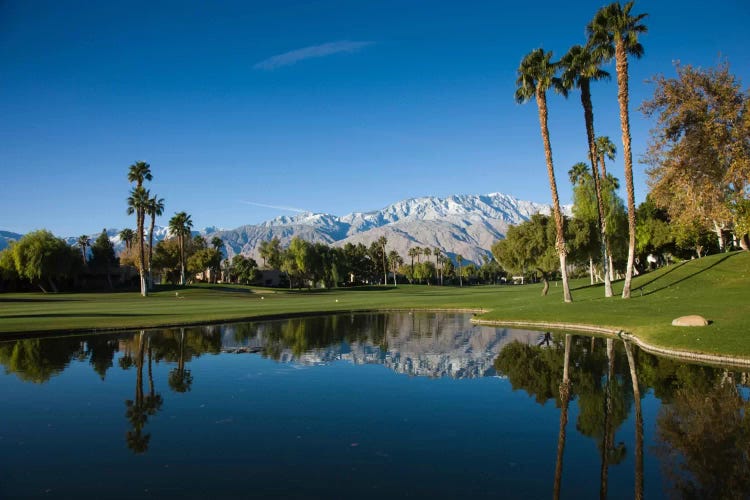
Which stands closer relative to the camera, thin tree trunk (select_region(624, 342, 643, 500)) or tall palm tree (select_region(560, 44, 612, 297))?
thin tree trunk (select_region(624, 342, 643, 500))

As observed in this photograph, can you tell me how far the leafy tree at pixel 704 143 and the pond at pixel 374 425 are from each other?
38.4 ft

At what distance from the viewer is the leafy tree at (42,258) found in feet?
297

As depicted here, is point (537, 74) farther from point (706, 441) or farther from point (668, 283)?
point (706, 441)

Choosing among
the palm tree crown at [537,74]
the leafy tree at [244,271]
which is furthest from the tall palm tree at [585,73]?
the leafy tree at [244,271]

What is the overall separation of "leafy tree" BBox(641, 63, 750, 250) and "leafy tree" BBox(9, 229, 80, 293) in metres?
94.6

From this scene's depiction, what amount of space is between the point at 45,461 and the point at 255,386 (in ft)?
25.8

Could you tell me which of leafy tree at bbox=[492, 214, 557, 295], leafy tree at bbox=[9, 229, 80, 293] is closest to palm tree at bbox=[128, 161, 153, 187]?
leafy tree at bbox=[9, 229, 80, 293]

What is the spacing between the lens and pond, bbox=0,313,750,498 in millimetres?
9945

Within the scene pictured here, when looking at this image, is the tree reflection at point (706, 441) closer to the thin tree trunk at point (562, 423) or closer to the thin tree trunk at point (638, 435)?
the thin tree trunk at point (638, 435)

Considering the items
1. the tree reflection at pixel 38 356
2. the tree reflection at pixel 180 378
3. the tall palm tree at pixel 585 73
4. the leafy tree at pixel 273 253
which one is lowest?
the tree reflection at pixel 180 378

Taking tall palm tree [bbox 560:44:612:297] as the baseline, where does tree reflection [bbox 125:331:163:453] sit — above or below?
below

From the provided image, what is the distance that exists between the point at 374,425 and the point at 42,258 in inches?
3772

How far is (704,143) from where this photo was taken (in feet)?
97.5

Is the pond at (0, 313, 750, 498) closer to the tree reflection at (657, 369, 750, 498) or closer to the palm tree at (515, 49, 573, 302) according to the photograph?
the tree reflection at (657, 369, 750, 498)
